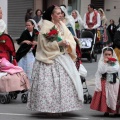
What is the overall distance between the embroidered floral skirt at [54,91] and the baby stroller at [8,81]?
1558mm

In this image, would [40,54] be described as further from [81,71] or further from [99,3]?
[99,3]

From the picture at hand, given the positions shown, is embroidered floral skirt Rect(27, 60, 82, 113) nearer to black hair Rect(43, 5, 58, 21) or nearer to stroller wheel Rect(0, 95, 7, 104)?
black hair Rect(43, 5, 58, 21)

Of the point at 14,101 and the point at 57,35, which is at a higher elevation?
the point at 57,35

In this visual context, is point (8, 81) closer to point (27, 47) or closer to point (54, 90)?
point (27, 47)

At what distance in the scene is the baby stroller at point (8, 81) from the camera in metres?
11.8

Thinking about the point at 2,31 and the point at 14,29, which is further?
the point at 14,29

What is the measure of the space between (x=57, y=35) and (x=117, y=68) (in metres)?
1.22

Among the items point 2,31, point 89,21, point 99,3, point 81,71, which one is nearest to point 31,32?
point 2,31

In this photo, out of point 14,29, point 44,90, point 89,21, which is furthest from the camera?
point 14,29

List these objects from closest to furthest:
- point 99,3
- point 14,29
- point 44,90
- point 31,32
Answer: point 44,90
point 31,32
point 14,29
point 99,3

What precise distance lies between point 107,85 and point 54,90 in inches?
37.9

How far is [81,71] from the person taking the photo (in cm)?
1177

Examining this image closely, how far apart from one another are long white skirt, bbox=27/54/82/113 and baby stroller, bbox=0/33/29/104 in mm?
1549

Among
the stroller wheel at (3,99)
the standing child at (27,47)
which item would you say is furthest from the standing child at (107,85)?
the standing child at (27,47)
